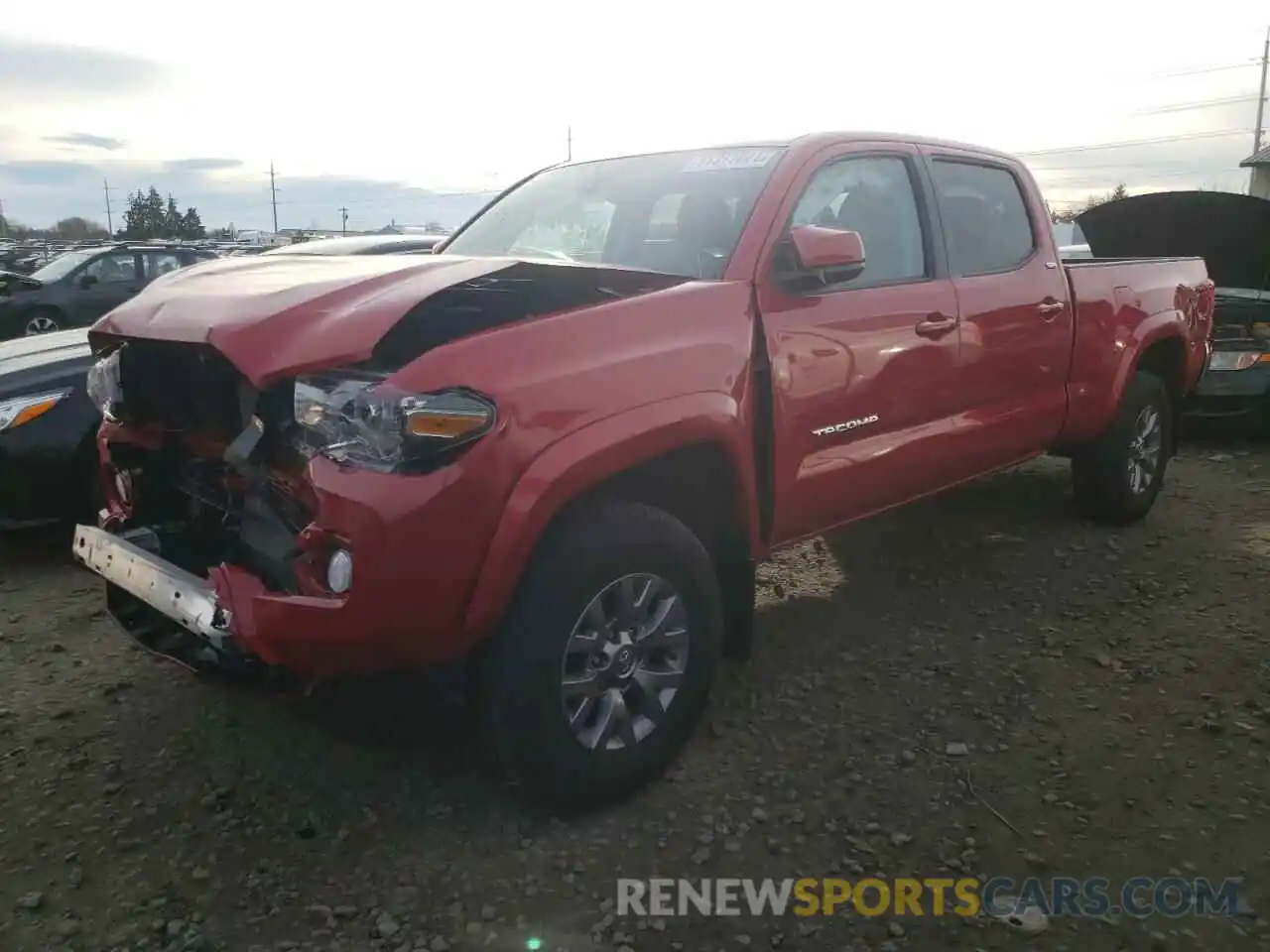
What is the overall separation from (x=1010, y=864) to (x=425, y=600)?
1649mm

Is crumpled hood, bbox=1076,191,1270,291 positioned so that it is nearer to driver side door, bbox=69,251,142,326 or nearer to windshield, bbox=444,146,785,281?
windshield, bbox=444,146,785,281

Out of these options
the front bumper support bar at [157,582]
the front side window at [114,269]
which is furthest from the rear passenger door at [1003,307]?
the front side window at [114,269]

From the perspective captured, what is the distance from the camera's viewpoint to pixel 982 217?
14.6ft

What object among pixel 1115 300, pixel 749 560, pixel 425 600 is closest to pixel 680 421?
pixel 749 560

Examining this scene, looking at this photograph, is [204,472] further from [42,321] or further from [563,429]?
[42,321]

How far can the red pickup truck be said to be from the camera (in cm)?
245

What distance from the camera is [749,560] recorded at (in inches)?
129

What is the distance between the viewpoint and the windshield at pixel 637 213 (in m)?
3.44

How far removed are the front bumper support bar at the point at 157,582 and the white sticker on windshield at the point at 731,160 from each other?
2.21 metres

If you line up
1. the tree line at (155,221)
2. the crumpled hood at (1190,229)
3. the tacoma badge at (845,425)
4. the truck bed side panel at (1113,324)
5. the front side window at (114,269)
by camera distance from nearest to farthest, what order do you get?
the tacoma badge at (845,425)
the truck bed side panel at (1113,324)
the crumpled hood at (1190,229)
the front side window at (114,269)
the tree line at (155,221)

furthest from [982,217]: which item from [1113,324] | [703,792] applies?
[703,792]

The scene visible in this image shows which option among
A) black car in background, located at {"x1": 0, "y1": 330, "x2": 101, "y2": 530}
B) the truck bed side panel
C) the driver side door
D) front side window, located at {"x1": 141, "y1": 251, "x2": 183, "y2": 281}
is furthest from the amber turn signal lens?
front side window, located at {"x1": 141, "y1": 251, "x2": 183, "y2": 281}

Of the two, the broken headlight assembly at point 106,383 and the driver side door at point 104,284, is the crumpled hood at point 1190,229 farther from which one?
the driver side door at point 104,284

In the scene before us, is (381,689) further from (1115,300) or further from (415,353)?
(1115,300)
